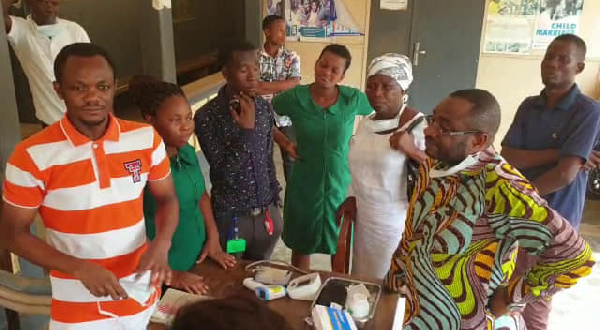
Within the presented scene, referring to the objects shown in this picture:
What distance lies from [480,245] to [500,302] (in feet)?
0.60

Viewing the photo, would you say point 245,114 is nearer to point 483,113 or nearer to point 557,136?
point 483,113

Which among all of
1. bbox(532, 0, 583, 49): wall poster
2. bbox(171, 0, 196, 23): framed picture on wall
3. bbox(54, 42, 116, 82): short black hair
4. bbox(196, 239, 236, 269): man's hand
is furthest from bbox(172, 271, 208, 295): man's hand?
bbox(171, 0, 196, 23): framed picture on wall

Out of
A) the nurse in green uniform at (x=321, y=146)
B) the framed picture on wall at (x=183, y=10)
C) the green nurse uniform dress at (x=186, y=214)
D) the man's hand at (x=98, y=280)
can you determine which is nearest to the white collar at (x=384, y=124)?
the nurse in green uniform at (x=321, y=146)

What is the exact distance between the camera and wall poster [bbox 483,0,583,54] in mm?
4719

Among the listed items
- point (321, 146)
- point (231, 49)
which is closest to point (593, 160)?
point (321, 146)

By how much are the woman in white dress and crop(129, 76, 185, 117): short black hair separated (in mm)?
812

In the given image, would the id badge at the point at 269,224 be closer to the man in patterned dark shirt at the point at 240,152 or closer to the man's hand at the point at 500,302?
the man in patterned dark shirt at the point at 240,152

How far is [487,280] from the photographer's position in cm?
147

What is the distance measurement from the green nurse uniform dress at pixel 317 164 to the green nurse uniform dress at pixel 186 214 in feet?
2.37

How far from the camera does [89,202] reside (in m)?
1.39

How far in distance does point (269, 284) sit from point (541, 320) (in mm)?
1236

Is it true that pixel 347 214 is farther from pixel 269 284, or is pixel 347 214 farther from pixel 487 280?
pixel 487 280

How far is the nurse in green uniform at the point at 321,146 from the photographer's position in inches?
96.4

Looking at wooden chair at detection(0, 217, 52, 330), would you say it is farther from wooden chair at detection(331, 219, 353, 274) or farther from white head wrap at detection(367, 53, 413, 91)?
white head wrap at detection(367, 53, 413, 91)
